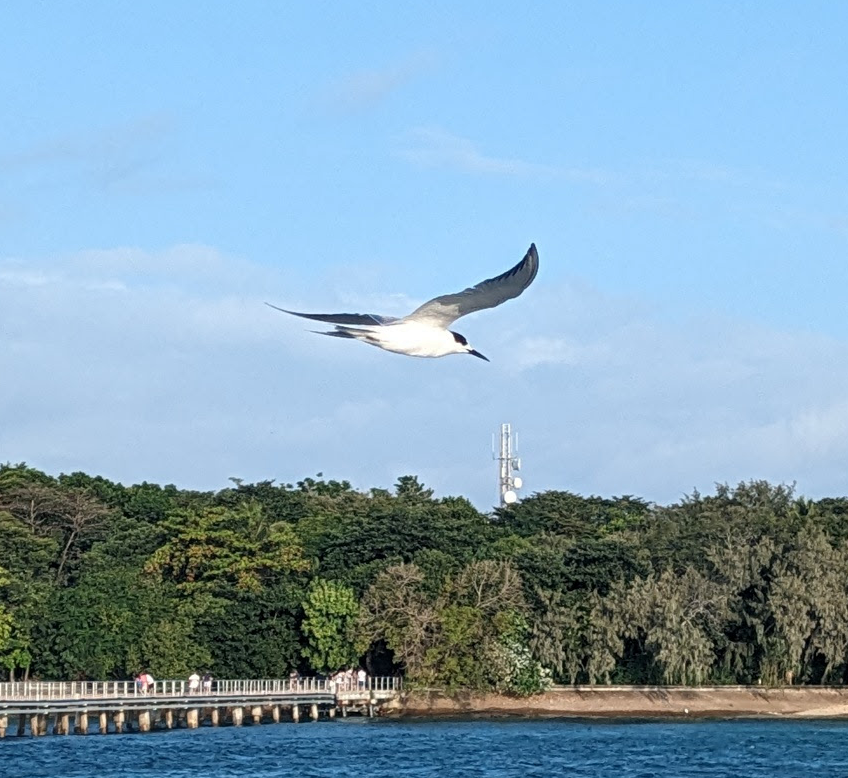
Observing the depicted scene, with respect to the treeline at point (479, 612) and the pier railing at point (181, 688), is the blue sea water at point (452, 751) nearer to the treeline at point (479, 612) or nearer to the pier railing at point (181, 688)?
the pier railing at point (181, 688)

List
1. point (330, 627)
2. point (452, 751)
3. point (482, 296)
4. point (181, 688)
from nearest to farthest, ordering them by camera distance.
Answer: point (482, 296) < point (452, 751) < point (181, 688) < point (330, 627)

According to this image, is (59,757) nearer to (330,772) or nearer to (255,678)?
(330,772)

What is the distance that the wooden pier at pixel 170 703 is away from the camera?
50.5m

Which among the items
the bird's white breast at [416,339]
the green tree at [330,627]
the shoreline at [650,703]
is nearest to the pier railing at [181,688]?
the green tree at [330,627]

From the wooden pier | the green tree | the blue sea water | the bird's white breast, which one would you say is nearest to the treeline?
the green tree

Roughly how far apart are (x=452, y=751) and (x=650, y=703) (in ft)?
44.0

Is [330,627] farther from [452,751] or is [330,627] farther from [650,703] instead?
[452,751]

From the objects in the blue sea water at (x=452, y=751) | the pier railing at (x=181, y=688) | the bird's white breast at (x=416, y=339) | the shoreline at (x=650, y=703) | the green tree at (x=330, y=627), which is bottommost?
the blue sea water at (x=452, y=751)

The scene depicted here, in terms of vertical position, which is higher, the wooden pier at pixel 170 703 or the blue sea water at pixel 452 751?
the wooden pier at pixel 170 703

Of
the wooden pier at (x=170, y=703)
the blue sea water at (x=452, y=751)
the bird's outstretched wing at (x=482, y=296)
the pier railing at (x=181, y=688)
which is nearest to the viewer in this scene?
the bird's outstretched wing at (x=482, y=296)

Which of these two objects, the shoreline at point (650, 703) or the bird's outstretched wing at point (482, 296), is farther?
the shoreline at point (650, 703)

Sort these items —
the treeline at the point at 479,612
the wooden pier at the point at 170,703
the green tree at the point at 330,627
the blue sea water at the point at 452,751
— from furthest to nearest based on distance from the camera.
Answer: the green tree at the point at 330,627 → the treeline at the point at 479,612 → the wooden pier at the point at 170,703 → the blue sea water at the point at 452,751

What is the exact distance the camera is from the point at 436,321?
20.6m

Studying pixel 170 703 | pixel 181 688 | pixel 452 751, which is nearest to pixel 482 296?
pixel 452 751
